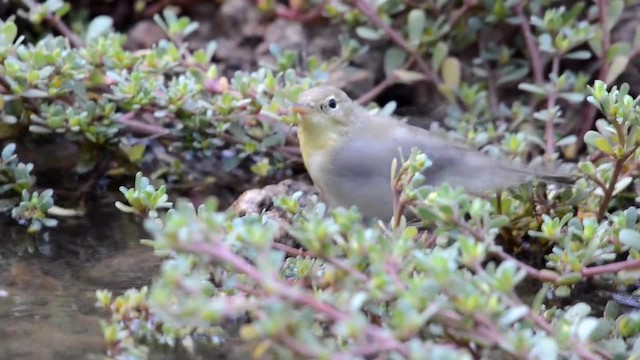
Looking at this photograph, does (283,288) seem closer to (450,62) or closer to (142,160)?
(142,160)

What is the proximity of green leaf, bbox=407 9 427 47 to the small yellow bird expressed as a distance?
71 centimetres

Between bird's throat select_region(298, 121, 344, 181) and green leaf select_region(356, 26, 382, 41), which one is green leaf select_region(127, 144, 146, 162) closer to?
bird's throat select_region(298, 121, 344, 181)

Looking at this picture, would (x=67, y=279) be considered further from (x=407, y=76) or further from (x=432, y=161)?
(x=407, y=76)

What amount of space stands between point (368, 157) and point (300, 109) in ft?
0.95

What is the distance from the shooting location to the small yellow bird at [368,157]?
321 centimetres

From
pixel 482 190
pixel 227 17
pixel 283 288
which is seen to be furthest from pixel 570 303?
pixel 227 17

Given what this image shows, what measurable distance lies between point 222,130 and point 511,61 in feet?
4.57

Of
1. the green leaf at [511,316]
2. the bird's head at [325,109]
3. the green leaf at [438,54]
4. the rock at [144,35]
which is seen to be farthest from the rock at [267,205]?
the rock at [144,35]

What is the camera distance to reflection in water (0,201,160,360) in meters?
2.52

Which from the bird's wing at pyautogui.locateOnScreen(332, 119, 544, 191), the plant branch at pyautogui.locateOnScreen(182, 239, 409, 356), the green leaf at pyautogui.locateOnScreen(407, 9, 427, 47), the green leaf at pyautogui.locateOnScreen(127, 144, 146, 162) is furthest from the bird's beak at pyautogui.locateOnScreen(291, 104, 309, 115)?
the plant branch at pyautogui.locateOnScreen(182, 239, 409, 356)

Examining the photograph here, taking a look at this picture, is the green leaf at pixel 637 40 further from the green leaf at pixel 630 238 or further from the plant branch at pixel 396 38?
the green leaf at pixel 630 238

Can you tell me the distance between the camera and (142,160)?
3.92 metres

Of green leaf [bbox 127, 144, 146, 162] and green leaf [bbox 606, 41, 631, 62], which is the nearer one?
green leaf [bbox 127, 144, 146, 162]

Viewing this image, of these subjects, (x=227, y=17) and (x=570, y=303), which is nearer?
(x=570, y=303)
